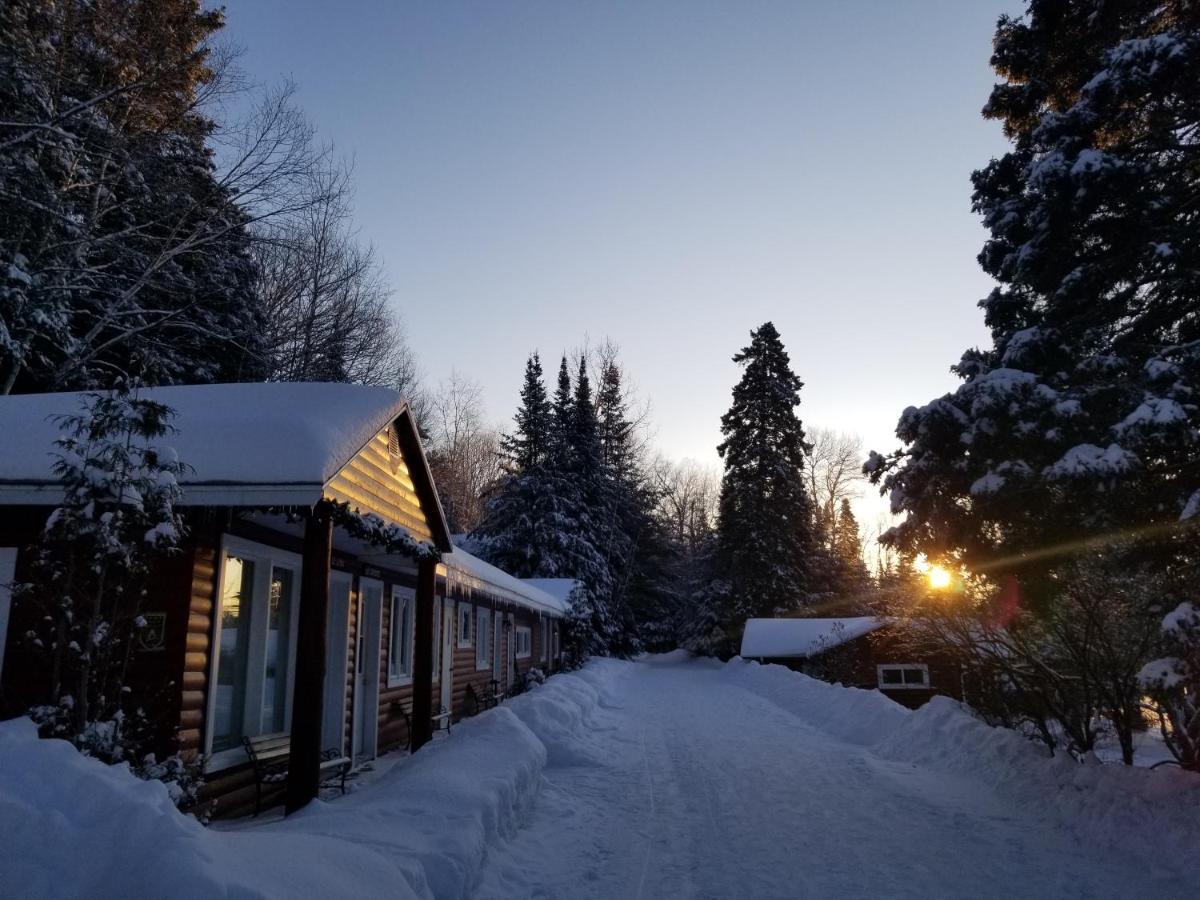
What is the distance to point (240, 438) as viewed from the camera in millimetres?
6676

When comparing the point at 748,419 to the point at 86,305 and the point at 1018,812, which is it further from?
the point at 1018,812

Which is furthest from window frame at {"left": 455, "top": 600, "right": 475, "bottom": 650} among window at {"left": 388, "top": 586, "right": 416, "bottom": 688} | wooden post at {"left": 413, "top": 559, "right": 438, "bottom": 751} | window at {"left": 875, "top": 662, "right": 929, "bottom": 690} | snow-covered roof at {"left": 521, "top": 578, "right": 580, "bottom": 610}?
window at {"left": 875, "top": 662, "right": 929, "bottom": 690}

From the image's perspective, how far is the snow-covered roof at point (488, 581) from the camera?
12039mm

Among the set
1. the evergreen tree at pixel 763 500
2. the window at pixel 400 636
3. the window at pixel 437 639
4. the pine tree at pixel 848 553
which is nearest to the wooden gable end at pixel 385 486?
the window at pixel 400 636

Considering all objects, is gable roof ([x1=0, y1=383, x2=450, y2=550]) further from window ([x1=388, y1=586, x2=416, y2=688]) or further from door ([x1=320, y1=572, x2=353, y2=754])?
window ([x1=388, y1=586, x2=416, y2=688])

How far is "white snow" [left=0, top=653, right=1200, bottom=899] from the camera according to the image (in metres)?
3.11

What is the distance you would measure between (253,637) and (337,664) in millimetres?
2444

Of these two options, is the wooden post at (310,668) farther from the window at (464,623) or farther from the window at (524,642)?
the window at (524,642)

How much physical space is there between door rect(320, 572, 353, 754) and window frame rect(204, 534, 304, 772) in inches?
41.1

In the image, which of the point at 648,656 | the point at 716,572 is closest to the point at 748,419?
the point at 716,572

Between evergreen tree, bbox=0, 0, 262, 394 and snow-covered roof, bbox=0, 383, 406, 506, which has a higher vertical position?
evergreen tree, bbox=0, 0, 262, 394

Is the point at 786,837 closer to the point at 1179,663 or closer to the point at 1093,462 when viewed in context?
the point at 1179,663

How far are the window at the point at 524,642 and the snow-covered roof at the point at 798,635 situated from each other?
9.56 meters

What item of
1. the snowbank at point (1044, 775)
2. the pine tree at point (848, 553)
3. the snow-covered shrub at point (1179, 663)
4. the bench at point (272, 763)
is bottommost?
the snowbank at point (1044, 775)
